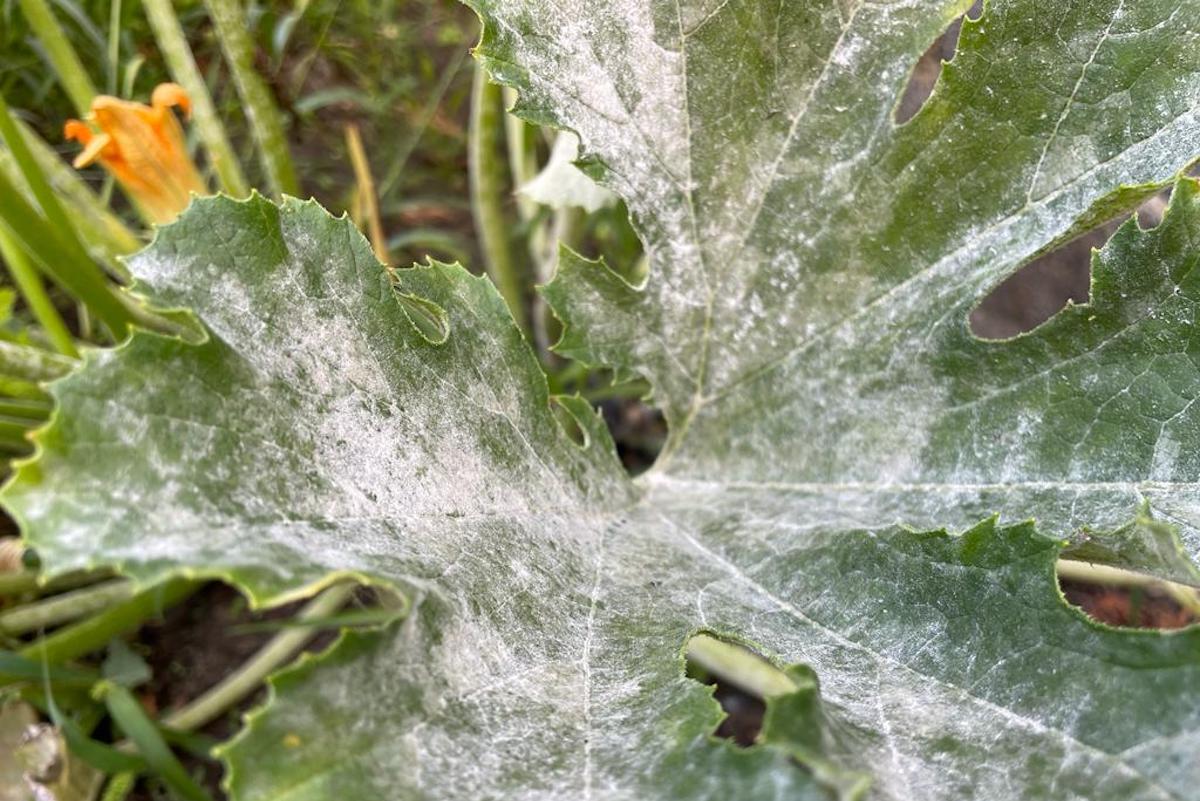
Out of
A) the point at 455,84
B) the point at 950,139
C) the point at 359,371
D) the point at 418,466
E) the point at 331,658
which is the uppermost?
the point at 455,84

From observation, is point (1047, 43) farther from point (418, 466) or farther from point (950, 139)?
point (418, 466)

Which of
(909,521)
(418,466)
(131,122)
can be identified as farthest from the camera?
(131,122)

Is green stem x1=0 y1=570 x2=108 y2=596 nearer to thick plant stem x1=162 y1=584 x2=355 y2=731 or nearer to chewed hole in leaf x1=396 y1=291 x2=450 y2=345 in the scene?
thick plant stem x1=162 y1=584 x2=355 y2=731

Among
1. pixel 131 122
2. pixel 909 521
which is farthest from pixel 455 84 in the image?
Result: pixel 909 521

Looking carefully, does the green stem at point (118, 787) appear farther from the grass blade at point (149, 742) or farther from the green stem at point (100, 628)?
the green stem at point (100, 628)

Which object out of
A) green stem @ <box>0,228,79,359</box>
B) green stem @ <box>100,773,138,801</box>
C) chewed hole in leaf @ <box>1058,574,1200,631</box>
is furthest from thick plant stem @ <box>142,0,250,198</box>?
chewed hole in leaf @ <box>1058,574,1200,631</box>

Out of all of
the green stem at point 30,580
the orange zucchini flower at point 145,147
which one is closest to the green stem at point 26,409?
the green stem at point 30,580
